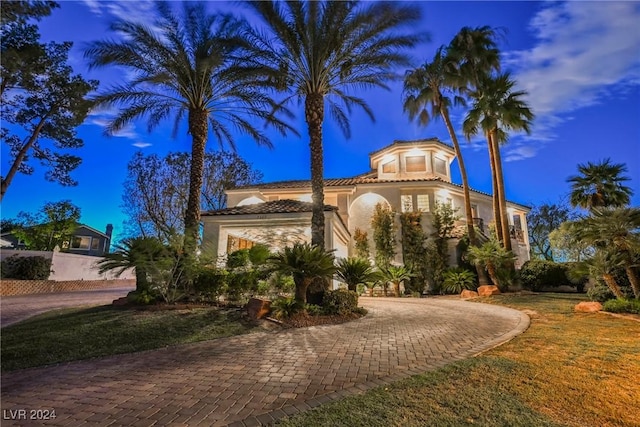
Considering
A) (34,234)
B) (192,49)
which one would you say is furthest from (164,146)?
(192,49)

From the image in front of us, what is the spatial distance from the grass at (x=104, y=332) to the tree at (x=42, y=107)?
28.7ft

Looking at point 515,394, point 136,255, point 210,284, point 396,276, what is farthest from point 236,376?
point 396,276

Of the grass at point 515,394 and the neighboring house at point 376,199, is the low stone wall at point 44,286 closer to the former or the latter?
the neighboring house at point 376,199

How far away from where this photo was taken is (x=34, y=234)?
26.6 metres

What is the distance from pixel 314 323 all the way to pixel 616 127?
2091 centimetres

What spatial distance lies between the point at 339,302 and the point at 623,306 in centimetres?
875

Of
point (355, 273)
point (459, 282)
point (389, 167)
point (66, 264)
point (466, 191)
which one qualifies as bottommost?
point (459, 282)

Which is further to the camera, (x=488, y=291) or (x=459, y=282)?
(x=459, y=282)

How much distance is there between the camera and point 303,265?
952cm

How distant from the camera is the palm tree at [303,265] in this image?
9508mm

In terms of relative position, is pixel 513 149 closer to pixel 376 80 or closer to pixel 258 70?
pixel 376 80

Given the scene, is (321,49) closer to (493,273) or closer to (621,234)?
(621,234)

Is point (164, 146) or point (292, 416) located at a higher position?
point (164, 146)

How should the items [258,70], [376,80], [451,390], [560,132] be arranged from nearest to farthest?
[451,390] → [258,70] → [376,80] → [560,132]
